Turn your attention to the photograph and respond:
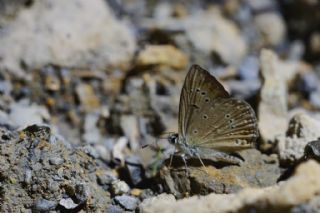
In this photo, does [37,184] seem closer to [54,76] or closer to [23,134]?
[23,134]

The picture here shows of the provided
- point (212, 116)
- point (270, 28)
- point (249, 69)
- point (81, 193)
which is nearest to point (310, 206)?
point (212, 116)

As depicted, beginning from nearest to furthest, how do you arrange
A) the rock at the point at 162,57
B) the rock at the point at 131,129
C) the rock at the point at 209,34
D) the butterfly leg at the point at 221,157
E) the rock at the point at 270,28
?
the butterfly leg at the point at 221,157 → the rock at the point at 131,129 → the rock at the point at 162,57 → the rock at the point at 209,34 → the rock at the point at 270,28

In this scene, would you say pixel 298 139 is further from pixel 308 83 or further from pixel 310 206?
pixel 308 83

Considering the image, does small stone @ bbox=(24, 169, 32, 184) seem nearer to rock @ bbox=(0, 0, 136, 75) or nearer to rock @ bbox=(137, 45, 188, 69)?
rock @ bbox=(0, 0, 136, 75)

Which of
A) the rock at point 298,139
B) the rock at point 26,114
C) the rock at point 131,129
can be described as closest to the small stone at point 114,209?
the rock at point 131,129

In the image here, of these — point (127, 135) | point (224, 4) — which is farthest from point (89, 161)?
point (224, 4)

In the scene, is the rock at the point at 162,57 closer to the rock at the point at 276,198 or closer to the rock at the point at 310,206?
the rock at the point at 276,198
